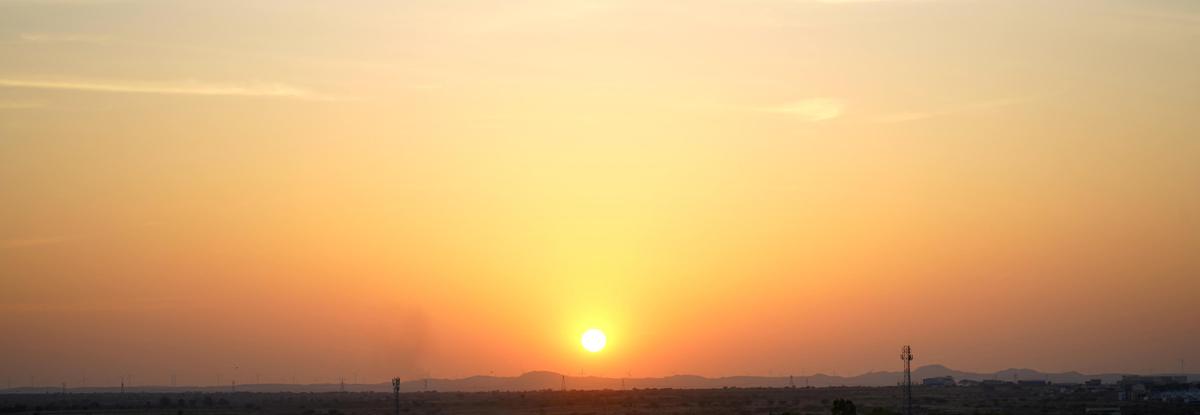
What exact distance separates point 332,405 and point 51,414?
36.7 meters

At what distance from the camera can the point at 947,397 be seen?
17888cm

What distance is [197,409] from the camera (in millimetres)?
161125

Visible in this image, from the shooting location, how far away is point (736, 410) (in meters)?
142

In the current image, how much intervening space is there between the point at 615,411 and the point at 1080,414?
46.3 metres

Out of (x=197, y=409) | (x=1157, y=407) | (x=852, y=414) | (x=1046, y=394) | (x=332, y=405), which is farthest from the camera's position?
(x=1046, y=394)

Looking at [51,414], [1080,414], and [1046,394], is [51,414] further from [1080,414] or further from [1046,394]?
[1046,394]

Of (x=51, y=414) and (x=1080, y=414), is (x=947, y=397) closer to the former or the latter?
(x=1080, y=414)

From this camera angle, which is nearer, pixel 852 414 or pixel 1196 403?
pixel 852 414

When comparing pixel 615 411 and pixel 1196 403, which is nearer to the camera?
pixel 615 411

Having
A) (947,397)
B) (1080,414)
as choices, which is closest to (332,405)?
(947,397)

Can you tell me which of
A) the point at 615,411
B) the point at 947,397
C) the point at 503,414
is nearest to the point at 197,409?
the point at 503,414

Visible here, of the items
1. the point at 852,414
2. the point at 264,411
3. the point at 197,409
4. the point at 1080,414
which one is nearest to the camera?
the point at 852,414

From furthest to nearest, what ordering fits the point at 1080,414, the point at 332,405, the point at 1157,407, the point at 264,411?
the point at 332,405
the point at 264,411
the point at 1157,407
the point at 1080,414

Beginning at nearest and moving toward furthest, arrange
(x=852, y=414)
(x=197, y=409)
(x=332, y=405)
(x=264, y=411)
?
(x=852, y=414), (x=264, y=411), (x=197, y=409), (x=332, y=405)
